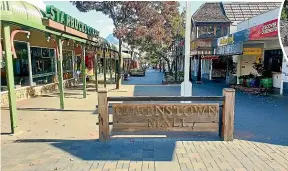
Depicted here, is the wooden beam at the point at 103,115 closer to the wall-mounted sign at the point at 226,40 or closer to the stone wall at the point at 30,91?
the stone wall at the point at 30,91

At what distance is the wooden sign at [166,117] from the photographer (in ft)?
17.6

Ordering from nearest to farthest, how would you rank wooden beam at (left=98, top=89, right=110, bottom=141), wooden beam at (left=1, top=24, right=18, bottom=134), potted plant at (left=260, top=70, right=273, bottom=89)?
wooden beam at (left=98, top=89, right=110, bottom=141) → wooden beam at (left=1, top=24, right=18, bottom=134) → potted plant at (left=260, top=70, right=273, bottom=89)

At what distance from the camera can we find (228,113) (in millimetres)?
5332

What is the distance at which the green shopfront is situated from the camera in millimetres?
5934

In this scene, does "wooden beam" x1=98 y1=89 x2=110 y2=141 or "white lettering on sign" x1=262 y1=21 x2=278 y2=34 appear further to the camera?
"white lettering on sign" x1=262 y1=21 x2=278 y2=34

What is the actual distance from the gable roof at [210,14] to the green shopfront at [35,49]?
1374 cm

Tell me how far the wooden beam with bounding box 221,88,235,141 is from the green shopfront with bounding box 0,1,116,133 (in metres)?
4.95

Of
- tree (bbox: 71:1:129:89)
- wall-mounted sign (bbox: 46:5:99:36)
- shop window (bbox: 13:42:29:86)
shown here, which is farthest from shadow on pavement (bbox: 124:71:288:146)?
shop window (bbox: 13:42:29:86)

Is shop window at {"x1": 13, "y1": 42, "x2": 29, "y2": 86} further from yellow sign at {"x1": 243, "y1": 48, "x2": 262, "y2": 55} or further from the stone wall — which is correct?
yellow sign at {"x1": 243, "y1": 48, "x2": 262, "y2": 55}

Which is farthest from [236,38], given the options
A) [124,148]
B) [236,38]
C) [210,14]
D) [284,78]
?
[210,14]

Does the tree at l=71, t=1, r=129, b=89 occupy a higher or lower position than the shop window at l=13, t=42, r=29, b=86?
higher

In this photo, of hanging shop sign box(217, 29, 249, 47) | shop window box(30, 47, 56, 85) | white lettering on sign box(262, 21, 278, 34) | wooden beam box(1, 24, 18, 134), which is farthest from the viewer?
hanging shop sign box(217, 29, 249, 47)

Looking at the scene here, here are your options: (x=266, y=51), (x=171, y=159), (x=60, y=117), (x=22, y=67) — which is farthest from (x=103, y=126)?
(x=266, y=51)

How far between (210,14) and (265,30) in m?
17.1
